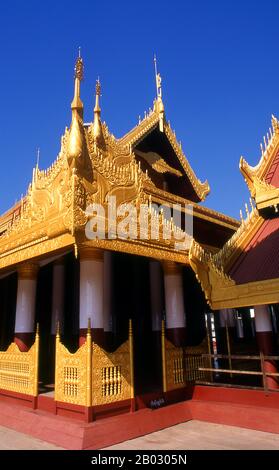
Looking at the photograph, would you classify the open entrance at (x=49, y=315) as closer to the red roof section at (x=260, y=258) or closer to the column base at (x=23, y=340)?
the column base at (x=23, y=340)

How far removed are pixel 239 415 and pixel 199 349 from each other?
1683 mm

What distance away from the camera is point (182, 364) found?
755 centimetres

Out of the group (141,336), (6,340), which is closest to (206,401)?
(141,336)

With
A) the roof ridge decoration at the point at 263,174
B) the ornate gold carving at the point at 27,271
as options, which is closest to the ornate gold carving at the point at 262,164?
the roof ridge decoration at the point at 263,174

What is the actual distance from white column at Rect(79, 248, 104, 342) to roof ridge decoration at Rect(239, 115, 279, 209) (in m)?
4.11

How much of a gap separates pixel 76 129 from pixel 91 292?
3.03 m

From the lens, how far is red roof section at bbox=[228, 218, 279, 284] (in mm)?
6812

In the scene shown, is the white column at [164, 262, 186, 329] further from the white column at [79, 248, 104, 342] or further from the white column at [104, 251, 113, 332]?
the white column at [79, 248, 104, 342]

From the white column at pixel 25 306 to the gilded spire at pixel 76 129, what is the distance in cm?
376

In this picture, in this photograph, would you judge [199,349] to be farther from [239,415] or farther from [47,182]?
[47,182]

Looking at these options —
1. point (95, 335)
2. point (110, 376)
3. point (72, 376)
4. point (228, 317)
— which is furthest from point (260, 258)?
point (228, 317)

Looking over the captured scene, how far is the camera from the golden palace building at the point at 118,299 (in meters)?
5.96

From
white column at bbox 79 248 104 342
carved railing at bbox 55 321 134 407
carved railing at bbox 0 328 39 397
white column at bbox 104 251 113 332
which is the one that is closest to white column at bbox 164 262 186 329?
white column at bbox 104 251 113 332

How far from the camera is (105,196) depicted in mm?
6914
